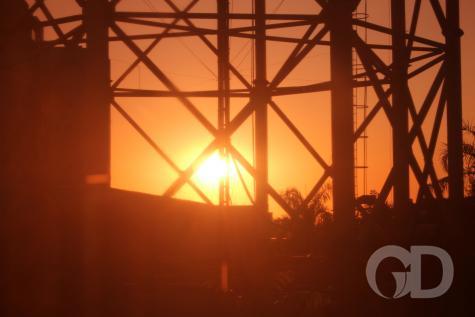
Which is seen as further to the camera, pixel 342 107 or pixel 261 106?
pixel 261 106

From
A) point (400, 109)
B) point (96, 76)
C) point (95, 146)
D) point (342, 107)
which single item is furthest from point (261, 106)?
point (96, 76)

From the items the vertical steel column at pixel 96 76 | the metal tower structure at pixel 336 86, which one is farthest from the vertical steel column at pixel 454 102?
the vertical steel column at pixel 96 76

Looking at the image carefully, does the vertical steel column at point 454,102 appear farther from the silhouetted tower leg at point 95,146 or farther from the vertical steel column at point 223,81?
the silhouetted tower leg at point 95,146

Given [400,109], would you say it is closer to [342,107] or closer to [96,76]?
[342,107]

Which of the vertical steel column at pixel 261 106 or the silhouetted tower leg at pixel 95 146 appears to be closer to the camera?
the silhouetted tower leg at pixel 95 146

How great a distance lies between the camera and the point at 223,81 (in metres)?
16.0

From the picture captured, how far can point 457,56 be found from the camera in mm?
13938

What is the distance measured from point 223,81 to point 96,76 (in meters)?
4.93

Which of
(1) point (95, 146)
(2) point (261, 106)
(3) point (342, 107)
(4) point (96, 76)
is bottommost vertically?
(1) point (95, 146)

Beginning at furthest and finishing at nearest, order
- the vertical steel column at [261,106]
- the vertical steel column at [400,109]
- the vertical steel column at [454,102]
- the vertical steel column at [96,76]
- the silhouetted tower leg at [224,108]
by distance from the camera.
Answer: the vertical steel column at [454,102]
the vertical steel column at [400,109]
the vertical steel column at [261,106]
the silhouetted tower leg at [224,108]
the vertical steel column at [96,76]

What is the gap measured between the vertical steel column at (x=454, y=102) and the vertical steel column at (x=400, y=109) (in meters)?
1.10

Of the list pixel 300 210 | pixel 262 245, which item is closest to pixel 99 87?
pixel 262 245

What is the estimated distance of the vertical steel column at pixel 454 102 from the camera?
13.7 meters

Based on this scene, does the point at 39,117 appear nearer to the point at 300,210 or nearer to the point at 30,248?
the point at 300,210
